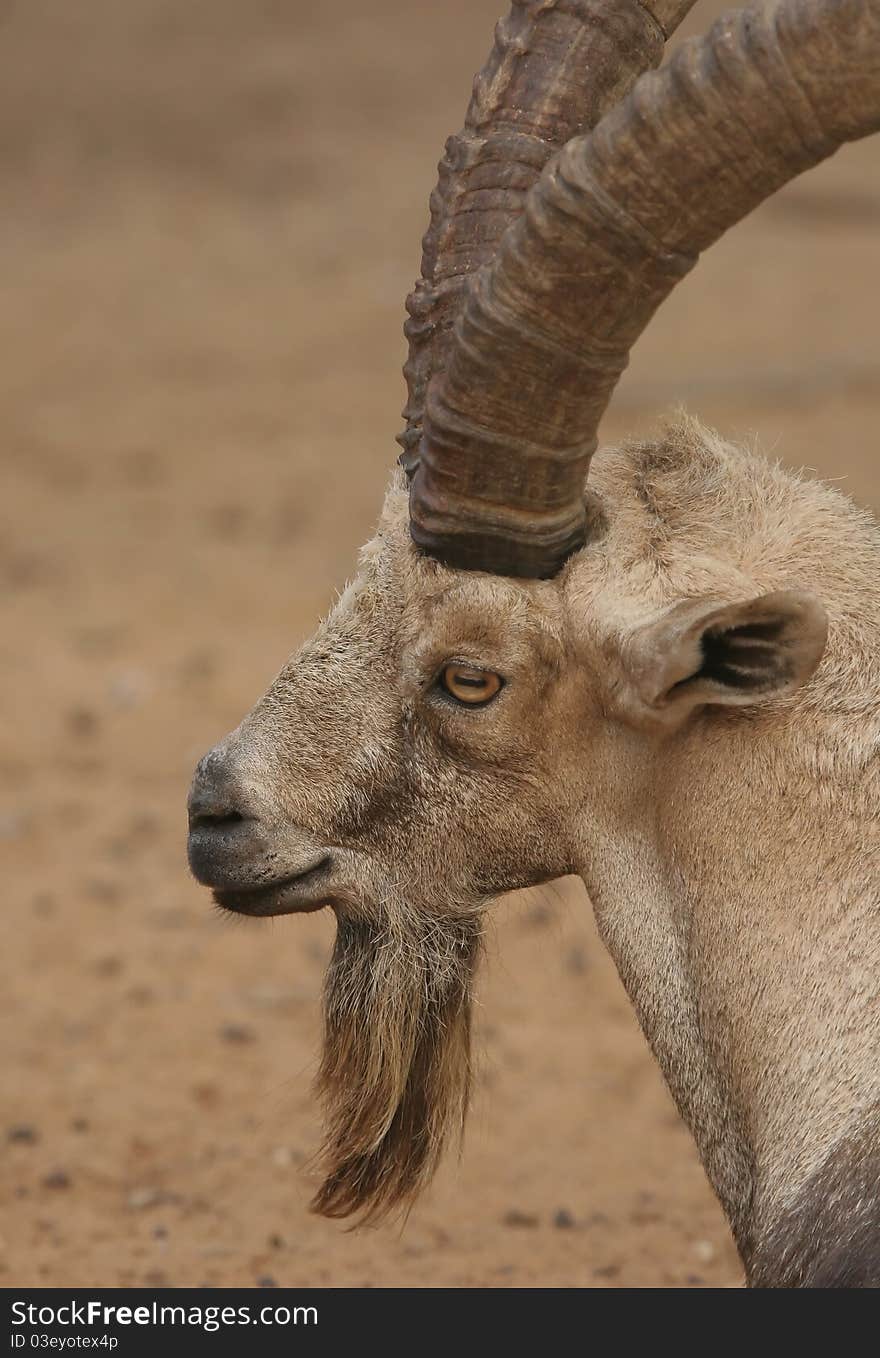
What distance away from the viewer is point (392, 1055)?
4.41 metres

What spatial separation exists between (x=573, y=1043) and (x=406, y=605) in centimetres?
384

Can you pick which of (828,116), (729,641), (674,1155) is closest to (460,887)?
(729,641)

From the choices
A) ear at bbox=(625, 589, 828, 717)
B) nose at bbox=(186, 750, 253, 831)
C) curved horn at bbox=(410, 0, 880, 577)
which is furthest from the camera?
nose at bbox=(186, 750, 253, 831)

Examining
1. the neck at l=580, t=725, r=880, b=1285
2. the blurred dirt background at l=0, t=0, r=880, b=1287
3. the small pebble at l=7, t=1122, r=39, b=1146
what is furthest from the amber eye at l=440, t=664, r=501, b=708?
the small pebble at l=7, t=1122, r=39, b=1146

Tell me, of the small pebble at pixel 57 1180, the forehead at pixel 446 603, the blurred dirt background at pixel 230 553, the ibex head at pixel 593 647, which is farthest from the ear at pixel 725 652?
the small pebble at pixel 57 1180

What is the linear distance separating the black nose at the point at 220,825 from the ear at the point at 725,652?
95 centimetres

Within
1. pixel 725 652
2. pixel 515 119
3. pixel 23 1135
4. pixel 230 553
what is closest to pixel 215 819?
pixel 725 652

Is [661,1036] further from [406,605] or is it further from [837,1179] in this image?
[406,605]

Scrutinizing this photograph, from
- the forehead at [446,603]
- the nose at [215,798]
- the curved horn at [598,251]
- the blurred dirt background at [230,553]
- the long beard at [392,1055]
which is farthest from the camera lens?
the blurred dirt background at [230,553]

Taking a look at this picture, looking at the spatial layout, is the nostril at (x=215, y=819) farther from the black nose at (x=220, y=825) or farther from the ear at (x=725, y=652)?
the ear at (x=725, y=652)

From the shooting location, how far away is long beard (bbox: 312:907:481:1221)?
426cm

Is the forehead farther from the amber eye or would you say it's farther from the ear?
the ear

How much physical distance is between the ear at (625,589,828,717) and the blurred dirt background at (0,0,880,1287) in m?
1.01

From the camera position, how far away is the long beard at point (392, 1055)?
4.26 metres
